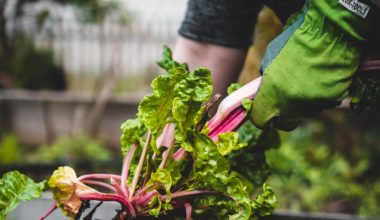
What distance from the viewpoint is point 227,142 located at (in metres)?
1.15

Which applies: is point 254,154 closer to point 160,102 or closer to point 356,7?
point 160,102

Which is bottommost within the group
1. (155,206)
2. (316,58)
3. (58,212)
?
(58,212)

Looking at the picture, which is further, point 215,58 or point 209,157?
point 215,58

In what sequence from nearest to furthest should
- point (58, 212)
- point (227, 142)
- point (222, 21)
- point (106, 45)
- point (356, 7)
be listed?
1. point (356, 7)
2. point (227, 142)
3. point (222, 21)
4. point (58, 212)
5. point (106, 45)

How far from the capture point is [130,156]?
1246 mm

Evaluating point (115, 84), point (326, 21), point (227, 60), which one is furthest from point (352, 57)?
point (115, 84)

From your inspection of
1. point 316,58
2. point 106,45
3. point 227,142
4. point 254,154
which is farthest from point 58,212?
point 106,45

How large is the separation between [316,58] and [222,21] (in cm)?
46

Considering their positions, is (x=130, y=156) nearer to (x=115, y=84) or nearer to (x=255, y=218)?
(x=255, y=218)

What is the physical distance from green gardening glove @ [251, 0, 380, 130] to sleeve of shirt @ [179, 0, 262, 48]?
0.35 metres

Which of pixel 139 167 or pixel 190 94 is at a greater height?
pixel 190 94

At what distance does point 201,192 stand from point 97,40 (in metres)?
5.17

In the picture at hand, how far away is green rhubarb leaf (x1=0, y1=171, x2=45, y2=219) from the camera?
109cm

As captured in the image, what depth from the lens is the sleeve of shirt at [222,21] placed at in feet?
4.81
